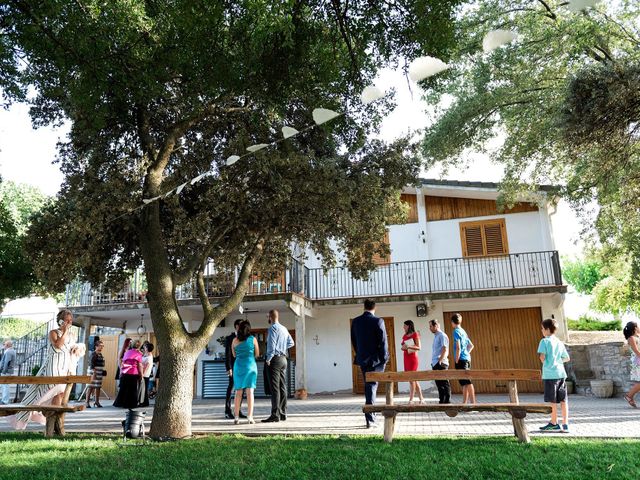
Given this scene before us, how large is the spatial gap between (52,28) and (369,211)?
527 centimetres

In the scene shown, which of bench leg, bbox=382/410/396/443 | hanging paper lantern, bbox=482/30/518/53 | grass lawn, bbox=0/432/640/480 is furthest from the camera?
bench leg, bbox=382/410/396/443

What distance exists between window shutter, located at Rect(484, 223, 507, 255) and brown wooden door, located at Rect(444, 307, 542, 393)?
1.91 m

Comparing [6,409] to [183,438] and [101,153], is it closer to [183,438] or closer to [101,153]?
[183,438]

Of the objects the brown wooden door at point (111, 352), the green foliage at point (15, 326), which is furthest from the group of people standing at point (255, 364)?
the green foliage at point (15, 326)

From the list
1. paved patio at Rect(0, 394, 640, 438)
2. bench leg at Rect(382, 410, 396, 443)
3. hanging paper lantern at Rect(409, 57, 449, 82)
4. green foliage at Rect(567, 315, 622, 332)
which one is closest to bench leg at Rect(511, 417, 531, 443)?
paved patio at Rect(0, 394, 640, 438)

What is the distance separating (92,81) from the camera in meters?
6.92

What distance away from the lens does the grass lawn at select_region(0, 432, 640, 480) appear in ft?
14.7

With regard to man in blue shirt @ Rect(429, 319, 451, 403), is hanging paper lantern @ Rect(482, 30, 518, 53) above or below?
above

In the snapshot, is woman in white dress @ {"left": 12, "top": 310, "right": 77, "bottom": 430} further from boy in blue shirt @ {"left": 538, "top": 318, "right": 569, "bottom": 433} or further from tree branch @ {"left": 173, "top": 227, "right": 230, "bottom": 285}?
boy in blue shirt @ {"left": 538, "top": 318, "right": 569, "bottom": 433}

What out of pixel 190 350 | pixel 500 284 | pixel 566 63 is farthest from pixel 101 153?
pixel 500 284

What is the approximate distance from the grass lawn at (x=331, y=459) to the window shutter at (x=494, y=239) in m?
11.7

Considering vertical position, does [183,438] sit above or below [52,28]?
below

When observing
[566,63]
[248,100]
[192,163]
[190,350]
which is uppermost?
[566,63]

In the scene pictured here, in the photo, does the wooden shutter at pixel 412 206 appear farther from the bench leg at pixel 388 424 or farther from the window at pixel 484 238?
the bench leg at pixel 388 424
